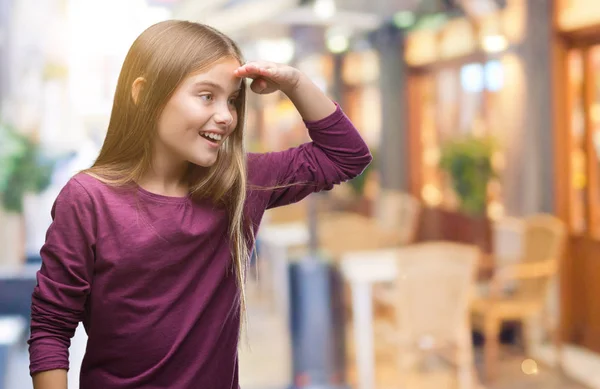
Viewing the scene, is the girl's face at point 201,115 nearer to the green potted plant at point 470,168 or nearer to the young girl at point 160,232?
the young girl at point 160,232

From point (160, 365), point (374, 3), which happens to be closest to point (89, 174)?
point (160, 365)

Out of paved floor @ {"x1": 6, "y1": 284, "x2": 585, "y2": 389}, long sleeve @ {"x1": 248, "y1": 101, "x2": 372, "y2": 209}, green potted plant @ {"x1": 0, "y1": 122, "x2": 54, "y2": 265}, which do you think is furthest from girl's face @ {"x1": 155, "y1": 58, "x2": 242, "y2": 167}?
paved floor @ {"x1": 6, "y1": 284, "x2": 585, "y2": 389}

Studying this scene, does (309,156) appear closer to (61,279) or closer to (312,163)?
(312,163)

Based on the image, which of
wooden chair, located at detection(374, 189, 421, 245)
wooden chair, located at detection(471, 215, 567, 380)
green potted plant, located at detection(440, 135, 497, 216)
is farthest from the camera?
green potted plant, located at detection(440, 135, 497, 216)

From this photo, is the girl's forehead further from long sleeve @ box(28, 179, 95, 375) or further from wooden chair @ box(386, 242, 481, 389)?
wooden chair @ box(386, 242, 481, 389)

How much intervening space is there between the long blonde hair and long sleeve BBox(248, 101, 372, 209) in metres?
0.06

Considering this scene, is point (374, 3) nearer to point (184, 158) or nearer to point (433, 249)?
point (433, 249)

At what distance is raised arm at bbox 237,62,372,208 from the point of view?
4.09 feet

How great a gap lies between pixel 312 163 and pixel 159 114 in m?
0.28

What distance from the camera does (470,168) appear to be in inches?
179

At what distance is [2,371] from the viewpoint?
252cm

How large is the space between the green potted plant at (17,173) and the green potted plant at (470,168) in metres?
2.50

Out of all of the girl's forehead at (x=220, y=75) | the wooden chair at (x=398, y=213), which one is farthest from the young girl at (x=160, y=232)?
the wooden chair at (x=398, y=213)

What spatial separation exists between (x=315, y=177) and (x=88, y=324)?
0.44m
